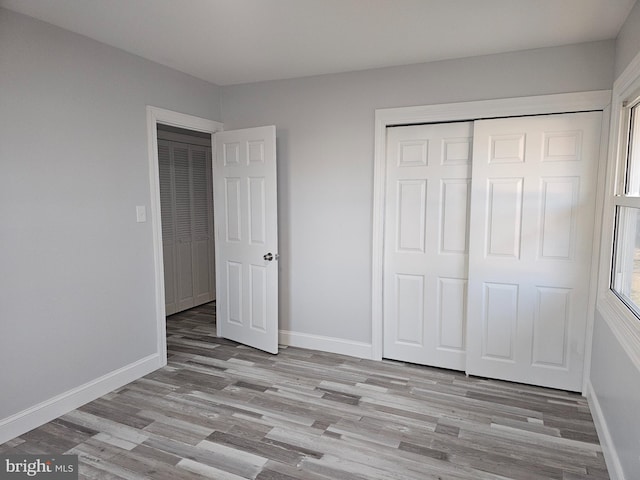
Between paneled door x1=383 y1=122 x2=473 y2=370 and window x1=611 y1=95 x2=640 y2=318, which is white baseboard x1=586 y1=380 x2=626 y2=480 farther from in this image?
paneled door x1=383 y1=122 x2=473 y2=370

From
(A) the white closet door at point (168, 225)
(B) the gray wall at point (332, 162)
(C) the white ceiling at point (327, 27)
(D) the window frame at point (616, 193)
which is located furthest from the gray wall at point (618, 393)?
(A) the white closet door at point (168, 225)

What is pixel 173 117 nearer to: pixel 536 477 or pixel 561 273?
pixel 561 273

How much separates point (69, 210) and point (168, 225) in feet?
7.71

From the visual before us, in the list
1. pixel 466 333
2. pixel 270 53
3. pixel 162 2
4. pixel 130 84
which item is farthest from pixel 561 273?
pixel 130 84

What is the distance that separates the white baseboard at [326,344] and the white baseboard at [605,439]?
163 cm

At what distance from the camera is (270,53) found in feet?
10.1

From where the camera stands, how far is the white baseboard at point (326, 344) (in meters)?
3.69

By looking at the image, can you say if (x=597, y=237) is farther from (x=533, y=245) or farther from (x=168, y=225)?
(x=168, y=225)

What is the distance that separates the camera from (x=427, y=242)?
3410 mm

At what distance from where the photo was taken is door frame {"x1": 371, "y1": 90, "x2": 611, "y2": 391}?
2.82 meters

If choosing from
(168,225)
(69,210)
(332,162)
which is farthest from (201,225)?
(69,210)

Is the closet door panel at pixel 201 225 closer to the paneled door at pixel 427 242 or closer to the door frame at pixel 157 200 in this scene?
the door frame at pixel 157 200

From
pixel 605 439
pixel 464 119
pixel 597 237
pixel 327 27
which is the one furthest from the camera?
pixel 464 119

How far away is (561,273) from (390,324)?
1.38 m
